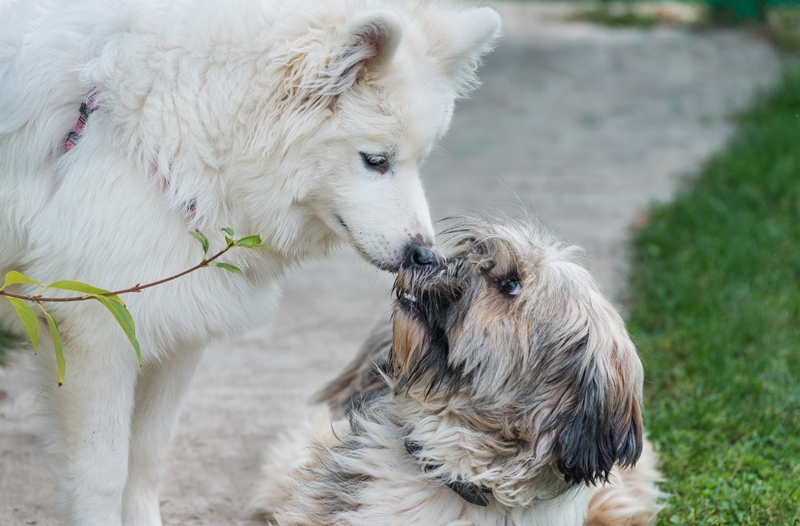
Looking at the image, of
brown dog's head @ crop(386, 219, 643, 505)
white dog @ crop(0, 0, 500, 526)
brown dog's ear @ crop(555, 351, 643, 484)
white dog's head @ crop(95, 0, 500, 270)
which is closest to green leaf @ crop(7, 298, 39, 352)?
white dog @ crop(0, 0, 500, 526)

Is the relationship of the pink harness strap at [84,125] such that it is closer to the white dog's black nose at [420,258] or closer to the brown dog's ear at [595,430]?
the white dog's black nose at [420,258]

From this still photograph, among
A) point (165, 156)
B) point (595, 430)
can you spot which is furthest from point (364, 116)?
point (595, 430)

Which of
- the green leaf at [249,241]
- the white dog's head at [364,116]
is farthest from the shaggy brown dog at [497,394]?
the green leaf at [249,241]

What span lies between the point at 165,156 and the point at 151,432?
41.4 inches

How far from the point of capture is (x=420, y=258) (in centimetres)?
263

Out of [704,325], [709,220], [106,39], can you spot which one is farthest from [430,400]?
[709,220]

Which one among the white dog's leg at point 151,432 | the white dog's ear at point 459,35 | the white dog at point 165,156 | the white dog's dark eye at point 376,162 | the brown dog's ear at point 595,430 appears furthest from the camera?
the white dog's leg at point 151,432

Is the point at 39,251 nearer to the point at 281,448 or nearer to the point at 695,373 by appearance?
the point at 281,448

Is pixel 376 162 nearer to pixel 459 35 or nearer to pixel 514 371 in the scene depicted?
pixel 459 35

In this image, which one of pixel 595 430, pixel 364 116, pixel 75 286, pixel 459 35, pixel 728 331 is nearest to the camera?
pixel 75 286

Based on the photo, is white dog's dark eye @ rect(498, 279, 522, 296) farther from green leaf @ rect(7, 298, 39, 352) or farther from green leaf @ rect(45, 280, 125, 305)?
green leaf @ rect(7, 298, 39, 352)

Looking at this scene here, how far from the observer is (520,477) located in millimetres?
2504

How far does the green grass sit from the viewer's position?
3.42 meters

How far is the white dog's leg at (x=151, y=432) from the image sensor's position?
9.95 ft
